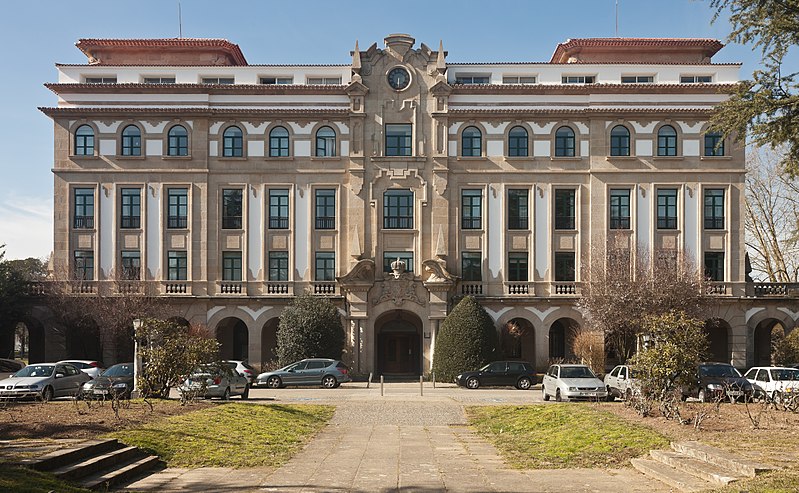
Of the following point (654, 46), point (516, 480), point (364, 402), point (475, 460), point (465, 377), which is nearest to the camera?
point (516, 480)

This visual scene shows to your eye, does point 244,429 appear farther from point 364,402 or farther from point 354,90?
point 354,90

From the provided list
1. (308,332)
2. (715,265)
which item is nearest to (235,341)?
(308,332)

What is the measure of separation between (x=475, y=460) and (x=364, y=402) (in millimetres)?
13920

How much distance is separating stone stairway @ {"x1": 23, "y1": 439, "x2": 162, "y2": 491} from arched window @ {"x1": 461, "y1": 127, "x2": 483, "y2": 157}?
36.4m

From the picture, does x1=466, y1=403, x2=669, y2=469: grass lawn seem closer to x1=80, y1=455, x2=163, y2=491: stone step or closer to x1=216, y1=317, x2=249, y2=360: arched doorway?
x1=80, y1=455, x2=163, y2=491: stone step

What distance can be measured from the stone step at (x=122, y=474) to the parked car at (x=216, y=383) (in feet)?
31.8

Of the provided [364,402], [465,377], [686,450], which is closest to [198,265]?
[465,377]

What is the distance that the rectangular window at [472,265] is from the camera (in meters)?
51.2

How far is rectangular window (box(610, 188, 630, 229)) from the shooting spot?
168 feet

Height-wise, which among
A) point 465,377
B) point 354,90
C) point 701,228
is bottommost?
point 465,377

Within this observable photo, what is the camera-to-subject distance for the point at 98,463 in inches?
606

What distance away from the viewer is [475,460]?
1886cm

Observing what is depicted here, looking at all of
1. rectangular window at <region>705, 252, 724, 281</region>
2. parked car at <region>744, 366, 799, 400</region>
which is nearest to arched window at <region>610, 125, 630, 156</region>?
rectangular window at <region>705, 252, 724, 281</region>

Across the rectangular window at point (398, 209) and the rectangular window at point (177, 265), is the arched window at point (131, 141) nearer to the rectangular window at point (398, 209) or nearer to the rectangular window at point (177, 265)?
the rectangular window at point (177, 265)
